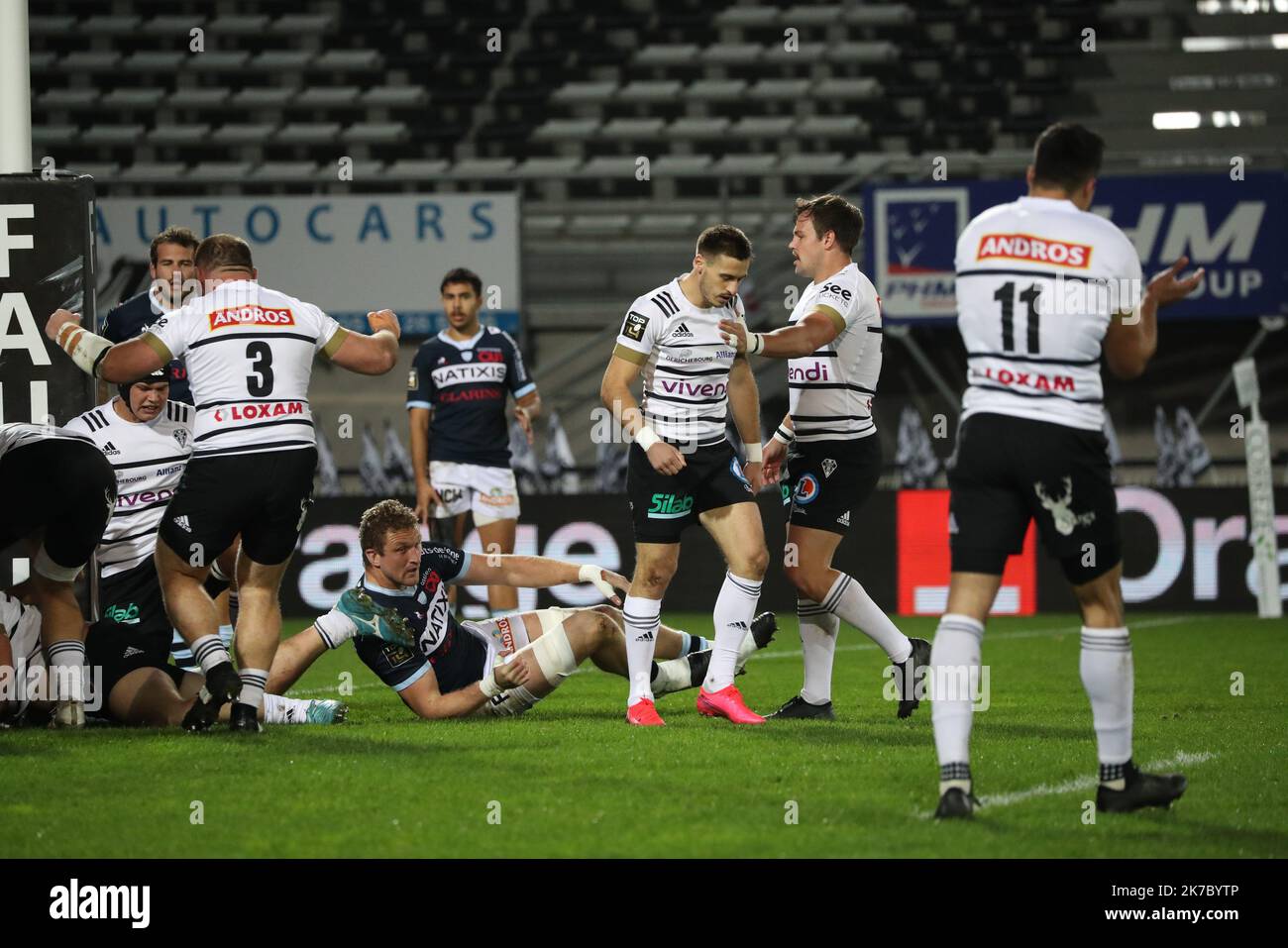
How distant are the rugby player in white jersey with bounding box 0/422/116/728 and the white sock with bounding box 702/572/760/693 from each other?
8.65ft

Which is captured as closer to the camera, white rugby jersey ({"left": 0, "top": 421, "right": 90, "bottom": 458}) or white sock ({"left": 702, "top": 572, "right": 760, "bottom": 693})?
white rugby jersey ({"left": 0, "top": 421, "right": 90, "bottom": 458})

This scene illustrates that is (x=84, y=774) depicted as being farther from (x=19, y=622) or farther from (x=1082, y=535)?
(x=1082, y=535)

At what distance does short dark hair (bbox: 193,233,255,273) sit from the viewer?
692cm

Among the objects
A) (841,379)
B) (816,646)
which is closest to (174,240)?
(841,379)

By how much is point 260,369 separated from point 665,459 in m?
1.67

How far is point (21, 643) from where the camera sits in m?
7.43

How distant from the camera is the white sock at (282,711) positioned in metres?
7.29

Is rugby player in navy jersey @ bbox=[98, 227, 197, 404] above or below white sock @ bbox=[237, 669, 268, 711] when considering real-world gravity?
above

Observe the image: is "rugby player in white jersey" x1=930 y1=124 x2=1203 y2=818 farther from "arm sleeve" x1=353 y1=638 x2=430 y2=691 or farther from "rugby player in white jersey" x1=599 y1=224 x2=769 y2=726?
"arm sleeve" x1=353 y1=638 x2=430 y2=691

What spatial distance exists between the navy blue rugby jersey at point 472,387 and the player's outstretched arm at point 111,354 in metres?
3.73

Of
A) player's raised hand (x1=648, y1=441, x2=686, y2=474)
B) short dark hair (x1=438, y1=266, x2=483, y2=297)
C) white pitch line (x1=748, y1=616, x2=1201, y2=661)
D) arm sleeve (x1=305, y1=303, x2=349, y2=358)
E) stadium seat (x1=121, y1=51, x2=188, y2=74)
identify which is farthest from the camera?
stadium seat (x1=121, y1=51, x2=188, y2=74)

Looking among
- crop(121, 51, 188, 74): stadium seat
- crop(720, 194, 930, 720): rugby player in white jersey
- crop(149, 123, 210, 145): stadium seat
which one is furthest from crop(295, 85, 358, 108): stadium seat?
crop(720, 194, 930, 720): rugby player in white jersey

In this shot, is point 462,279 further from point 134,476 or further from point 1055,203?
point 1055,203

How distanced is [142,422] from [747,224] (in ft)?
39.6
